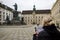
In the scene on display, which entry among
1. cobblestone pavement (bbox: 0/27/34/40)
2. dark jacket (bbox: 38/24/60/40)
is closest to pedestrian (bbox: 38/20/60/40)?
dark jacket (bbox: 38/24/60/40)

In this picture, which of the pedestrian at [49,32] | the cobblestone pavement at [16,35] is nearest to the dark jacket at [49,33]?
the pedestrian at [49,32]

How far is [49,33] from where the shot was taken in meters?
3.44

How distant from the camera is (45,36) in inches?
137

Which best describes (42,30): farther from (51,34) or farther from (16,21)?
(16,21)

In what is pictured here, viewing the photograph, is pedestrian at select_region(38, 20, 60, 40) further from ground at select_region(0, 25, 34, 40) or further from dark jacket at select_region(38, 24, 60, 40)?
ground at select_region(0, 25, 34, 40)

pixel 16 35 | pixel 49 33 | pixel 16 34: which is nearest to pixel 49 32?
pixel 49 33

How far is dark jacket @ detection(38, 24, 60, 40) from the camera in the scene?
11.2 ft

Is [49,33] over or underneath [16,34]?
over

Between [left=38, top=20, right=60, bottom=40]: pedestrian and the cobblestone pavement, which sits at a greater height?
[left=38, top=20, right=60, bottom=40]: pedestrian

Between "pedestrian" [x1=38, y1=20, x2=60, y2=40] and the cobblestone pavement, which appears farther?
the cobblestone pavement

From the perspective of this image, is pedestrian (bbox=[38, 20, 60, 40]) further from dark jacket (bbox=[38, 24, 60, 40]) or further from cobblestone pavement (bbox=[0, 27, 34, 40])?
cobblestone pavement (bbox=[0, 27, 34, 40])

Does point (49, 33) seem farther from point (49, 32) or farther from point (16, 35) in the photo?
point (16, 35)

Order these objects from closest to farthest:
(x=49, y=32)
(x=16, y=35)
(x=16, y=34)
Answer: (x=49, y=32), (x=16, y=35), (x=16, y=34)

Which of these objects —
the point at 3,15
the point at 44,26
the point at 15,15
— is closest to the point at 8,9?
the point at 3,15
